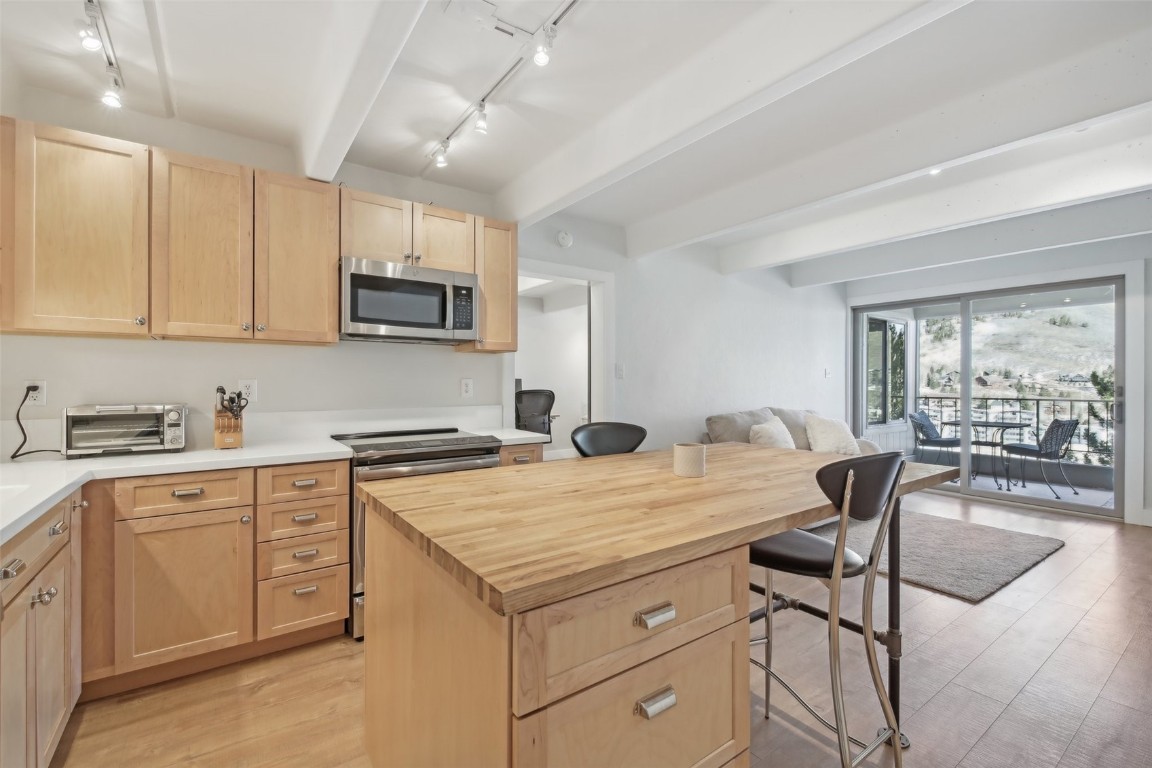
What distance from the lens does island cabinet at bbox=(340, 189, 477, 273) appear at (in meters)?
2.70

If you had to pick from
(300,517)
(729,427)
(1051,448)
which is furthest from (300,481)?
(1051,448)

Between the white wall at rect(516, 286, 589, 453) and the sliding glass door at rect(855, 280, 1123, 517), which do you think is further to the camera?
the white wall at rect(516, 286, 589, 453)

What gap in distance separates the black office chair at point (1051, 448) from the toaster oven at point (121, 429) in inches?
271

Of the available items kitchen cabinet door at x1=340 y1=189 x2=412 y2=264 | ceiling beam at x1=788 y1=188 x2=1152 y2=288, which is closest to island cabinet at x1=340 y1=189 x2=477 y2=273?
kitchen cabinet door at x1=340 y1=189 x2=412 y2=264

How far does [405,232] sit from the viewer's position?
9.32 feet

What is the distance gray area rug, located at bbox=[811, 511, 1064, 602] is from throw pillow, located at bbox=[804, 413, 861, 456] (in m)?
0.74

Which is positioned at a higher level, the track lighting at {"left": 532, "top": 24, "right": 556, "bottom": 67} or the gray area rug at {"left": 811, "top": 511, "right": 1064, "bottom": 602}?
the track lighting at {"left": 532, "top": 24, "right": 556, "bottom": 67}

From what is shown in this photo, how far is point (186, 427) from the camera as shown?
8.23 ft

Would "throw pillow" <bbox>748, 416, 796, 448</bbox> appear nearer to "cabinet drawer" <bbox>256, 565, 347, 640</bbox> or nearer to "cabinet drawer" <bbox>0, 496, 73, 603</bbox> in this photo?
"cabinet drawer" <bbox>256, 565, 347, 640</bbox>

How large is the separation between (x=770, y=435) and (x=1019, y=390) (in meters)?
2.86

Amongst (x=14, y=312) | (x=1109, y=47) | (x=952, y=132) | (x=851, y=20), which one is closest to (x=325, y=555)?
(x=14, y=312)

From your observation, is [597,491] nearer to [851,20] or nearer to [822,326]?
[851,20]

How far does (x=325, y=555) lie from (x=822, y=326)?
5875mm

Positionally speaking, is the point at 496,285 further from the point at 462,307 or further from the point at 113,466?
the point at 113,466
